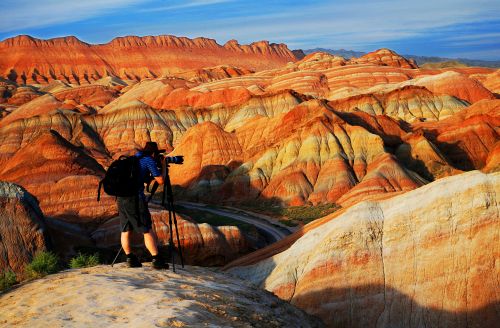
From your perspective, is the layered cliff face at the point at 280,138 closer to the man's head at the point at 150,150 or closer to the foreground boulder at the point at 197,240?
the foreground boulder at the point at 197,240

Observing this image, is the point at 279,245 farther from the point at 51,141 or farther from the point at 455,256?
the point at 51,141

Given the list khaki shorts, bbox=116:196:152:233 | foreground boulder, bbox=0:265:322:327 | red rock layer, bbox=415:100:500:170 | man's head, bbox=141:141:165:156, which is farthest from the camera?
red rock layer, bbox=415:100:500:170

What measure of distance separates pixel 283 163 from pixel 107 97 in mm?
114092

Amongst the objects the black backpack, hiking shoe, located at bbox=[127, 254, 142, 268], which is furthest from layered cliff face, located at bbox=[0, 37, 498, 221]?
the black backpack

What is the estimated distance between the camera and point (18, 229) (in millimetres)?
36500

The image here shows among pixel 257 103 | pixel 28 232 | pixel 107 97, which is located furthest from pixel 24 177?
pixel 107 97

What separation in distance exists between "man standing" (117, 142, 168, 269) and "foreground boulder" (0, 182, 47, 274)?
75.1 ft

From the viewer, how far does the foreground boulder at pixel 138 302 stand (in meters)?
9.88

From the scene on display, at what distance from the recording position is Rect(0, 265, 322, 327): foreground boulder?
9.88 metres

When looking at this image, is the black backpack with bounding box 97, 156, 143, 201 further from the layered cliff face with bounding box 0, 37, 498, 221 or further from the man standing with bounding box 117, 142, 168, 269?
the layered cliff face with bounding box 0, 37, 498, 221

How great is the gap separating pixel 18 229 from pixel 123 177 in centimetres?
2620

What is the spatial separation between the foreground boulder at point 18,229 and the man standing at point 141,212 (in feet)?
75.1

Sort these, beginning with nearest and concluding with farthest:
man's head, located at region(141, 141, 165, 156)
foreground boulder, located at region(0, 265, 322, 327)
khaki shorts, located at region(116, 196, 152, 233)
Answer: foreground boulder, located at region(0, 265, 322, 327)
man's head, located at region(141, 141, 165, 156)
khaki shorts, located at region(116, 196, 152, 233)

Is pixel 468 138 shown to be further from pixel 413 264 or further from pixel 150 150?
pixel 150 150
